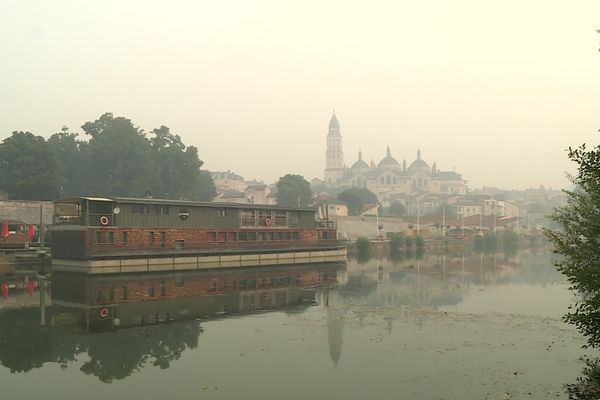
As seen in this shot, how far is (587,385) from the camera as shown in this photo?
16.0m

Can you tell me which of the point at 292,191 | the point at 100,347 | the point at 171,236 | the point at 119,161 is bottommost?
the point at 100,347

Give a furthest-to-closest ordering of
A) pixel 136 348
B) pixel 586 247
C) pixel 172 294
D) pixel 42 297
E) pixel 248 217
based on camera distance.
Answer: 1. pixel 248 217
2. pixel 172 294
3. pixel 42 297
4. pixel 136 348
5. pixel 586 247

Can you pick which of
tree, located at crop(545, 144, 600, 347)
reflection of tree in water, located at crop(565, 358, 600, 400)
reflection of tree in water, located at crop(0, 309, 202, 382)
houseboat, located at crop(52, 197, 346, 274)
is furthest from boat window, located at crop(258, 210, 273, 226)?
reflection of tree in water, located at crop(565, 358, 600, 400)

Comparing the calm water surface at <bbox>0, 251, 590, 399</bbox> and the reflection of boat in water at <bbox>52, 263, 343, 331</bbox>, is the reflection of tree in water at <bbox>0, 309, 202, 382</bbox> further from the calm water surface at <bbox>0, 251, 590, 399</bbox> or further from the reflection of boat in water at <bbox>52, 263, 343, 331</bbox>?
the reflection of boat in water at <bbox>52, 263, 343, 331</bbox>

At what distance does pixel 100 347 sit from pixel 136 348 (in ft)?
4.98

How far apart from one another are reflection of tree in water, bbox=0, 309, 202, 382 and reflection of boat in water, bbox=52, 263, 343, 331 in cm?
177

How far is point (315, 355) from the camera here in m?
20.1

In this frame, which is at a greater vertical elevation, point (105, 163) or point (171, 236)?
point (105, 163)

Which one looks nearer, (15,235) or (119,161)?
(15,235)

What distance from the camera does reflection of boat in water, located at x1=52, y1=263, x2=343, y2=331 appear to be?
28.3 meters

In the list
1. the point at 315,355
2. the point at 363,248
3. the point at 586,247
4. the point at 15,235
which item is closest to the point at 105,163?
the point at 15,235

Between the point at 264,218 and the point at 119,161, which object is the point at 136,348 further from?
the point at 119,161

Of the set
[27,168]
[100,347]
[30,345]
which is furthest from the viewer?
[27,168]

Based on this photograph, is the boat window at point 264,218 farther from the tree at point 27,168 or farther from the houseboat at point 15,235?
the tree at point 27,168
